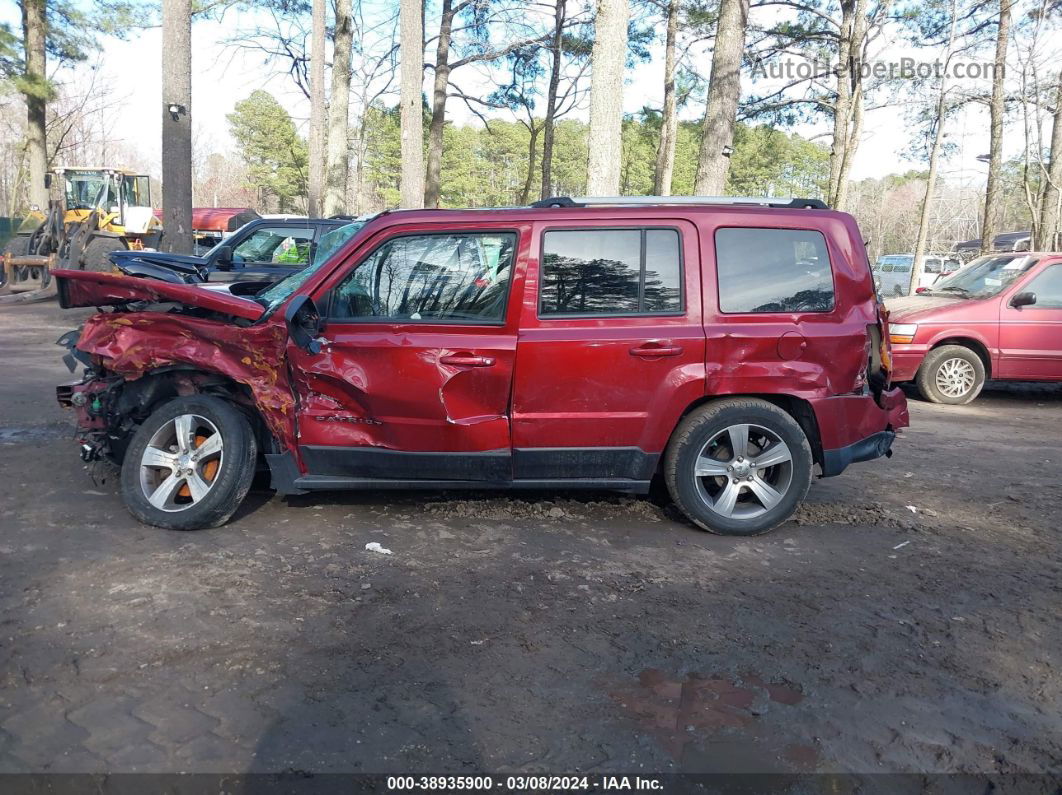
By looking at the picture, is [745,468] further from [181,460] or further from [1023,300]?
[1023,300]

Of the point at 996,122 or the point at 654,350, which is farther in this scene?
the point at 996,122

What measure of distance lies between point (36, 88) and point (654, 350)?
27.2m

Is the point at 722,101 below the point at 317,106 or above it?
below

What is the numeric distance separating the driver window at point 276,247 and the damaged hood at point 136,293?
655 cm

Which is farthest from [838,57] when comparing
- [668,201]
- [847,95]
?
[668,201]

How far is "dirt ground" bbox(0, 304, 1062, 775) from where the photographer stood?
2.91m

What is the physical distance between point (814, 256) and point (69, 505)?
4856mm

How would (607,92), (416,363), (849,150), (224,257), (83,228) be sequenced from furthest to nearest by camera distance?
1. (83,228)
2. (849,150)
3. (224,257)
4. (607,92)
5. (416,363)

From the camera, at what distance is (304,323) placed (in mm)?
4754

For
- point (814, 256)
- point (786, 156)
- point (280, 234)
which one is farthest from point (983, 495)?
point (786, 156)

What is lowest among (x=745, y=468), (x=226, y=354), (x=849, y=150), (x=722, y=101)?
(x=745, y=468)

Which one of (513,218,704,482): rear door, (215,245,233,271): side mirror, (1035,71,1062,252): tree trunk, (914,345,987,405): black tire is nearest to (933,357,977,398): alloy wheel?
(914,345,987,405): black tire

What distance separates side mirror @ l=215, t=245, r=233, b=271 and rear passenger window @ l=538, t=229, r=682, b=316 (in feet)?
24.0

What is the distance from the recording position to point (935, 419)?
9133 millimetres
